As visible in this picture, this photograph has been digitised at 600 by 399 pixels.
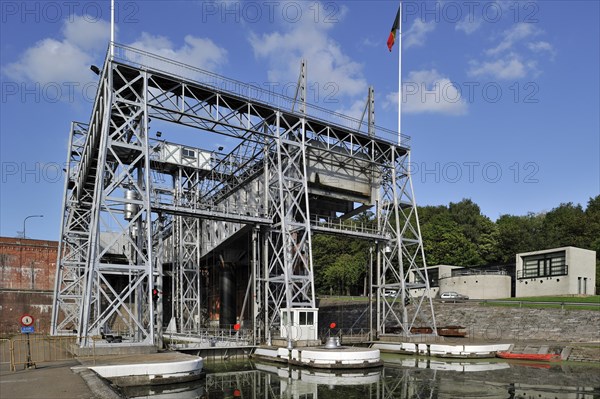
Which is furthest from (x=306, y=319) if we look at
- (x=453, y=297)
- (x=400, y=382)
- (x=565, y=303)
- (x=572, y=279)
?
(x=572, y=279)

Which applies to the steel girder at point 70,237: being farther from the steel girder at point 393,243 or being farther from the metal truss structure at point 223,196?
the steel girder at point 393,243

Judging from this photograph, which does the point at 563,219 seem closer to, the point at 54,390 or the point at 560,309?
the point at 560,309

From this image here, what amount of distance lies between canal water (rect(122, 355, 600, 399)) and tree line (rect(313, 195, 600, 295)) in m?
45.7

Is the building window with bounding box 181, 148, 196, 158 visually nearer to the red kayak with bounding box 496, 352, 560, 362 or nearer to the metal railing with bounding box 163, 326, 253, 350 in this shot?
the metal railing with bounding box 163, 326, 253, 350

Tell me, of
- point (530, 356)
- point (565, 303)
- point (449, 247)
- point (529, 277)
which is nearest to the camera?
point (530, 356)

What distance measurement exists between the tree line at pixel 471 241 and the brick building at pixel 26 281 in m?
40.6

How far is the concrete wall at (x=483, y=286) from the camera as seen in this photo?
54062 mm

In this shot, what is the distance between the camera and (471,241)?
84.4 m

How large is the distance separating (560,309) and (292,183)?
21.1 meters

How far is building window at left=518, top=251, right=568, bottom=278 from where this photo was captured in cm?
4753

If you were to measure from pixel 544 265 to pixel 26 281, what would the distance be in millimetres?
56980

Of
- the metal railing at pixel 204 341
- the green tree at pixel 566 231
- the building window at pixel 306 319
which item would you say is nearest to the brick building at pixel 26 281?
the metal railing at pixel 204 341

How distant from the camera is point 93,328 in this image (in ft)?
81.7

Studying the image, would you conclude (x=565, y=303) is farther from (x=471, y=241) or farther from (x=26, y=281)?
(x=26, y=281)
